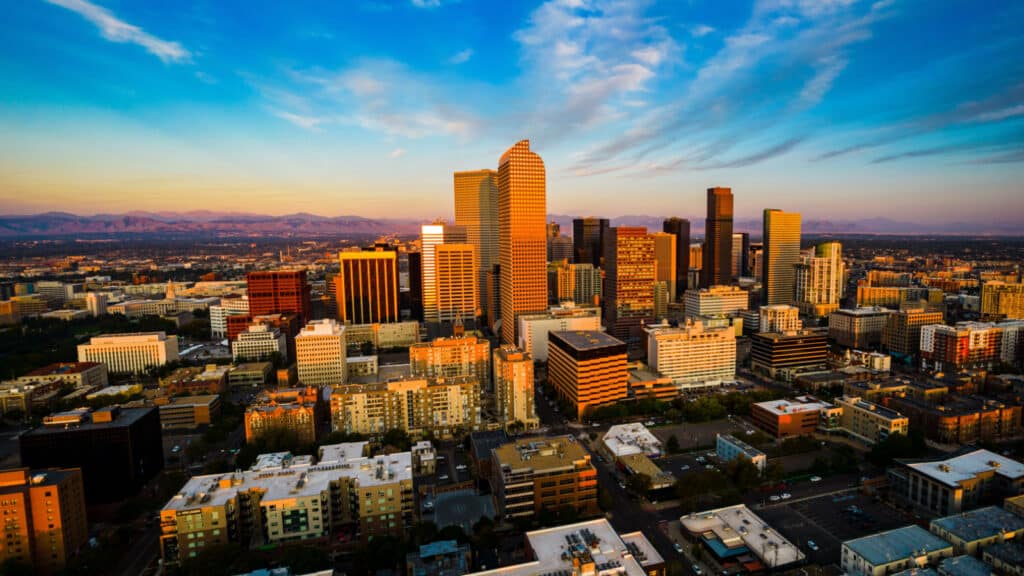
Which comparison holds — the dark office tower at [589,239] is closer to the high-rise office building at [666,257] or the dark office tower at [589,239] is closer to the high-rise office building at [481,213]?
the high-rise office building at [666,257]

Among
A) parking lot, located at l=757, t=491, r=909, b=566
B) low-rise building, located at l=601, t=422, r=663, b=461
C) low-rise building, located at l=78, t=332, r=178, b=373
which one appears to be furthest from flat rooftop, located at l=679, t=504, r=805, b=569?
low-rise building, located at l=78, t=332, r=178, b=373

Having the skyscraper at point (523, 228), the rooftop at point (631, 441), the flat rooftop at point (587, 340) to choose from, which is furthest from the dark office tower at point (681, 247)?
the rooftop at point (631, 441)

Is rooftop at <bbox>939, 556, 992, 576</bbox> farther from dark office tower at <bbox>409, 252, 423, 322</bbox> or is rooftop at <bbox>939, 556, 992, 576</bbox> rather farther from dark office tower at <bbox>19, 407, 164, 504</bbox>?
dark office tower at <bbox>409, 252, 423, 322</bbox>

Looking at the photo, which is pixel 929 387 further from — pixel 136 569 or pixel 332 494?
pixel 136 569

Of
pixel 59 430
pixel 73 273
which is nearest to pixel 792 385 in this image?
pixel 59 430

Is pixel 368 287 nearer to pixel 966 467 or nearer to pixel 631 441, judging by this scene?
pixel 631 441

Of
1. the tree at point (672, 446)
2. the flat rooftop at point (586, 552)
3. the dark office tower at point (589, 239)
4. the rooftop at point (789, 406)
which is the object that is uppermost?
the dark office tower at point (589, 239)

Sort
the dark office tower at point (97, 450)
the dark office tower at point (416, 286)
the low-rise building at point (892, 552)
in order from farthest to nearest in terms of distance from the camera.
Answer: the dark office tower at point (416, 286), the dark office tower at point (97, 450), the low-rise building at point (892, 552)
